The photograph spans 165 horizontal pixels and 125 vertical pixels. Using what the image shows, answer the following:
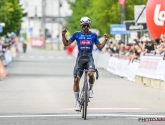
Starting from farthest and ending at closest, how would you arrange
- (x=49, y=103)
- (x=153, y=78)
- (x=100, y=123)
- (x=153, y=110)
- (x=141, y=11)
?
(x=141, y=11)
(x=153, y=78)
(x=49, y=103)
(x=153, y=110)
(x=100, y=123)

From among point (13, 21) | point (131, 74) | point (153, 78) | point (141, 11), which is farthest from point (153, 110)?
point (13, 21)

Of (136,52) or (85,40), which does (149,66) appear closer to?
(136,52)

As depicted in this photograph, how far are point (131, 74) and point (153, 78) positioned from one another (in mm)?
5375

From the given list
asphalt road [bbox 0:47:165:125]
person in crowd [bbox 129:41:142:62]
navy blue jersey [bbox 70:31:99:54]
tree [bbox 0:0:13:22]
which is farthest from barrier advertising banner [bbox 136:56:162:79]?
tree [bbox 0:0:13:22]

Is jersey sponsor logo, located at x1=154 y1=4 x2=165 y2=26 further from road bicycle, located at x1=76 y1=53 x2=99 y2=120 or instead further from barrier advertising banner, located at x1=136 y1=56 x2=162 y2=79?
road bicycle, located at x1=76 y1=53 x2=99 y2=120

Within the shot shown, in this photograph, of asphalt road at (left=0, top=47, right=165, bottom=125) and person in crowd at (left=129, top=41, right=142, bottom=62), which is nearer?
asphalt road at (left=0, top=47, right=165, bottom=125)

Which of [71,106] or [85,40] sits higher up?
[85,40]

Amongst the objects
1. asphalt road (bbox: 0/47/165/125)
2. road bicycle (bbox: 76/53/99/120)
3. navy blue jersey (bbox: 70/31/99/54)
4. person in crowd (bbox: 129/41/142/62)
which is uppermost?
navy blue jersey (bbox: 70/31/99/54)

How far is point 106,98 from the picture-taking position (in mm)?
19891

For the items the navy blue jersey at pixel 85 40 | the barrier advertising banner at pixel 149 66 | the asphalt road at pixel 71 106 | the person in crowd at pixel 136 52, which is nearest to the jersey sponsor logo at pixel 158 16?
the person in crowd at pixel 136 52

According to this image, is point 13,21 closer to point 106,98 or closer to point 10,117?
point 106,98

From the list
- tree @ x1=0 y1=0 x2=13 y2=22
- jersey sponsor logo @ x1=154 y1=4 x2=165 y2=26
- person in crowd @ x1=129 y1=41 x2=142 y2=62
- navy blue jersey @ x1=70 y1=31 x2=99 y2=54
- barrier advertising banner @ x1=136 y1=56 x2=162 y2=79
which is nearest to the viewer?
navy blue jersey @ x1=70 y1=31 x2=99 y2=54

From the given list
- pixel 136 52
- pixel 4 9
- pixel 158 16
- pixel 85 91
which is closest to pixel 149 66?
pixel 136 52

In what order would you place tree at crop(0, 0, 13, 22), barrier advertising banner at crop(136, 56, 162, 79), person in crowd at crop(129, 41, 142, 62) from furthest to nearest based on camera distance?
1. tree at crop(0, 0, 13, 22)
2. person in crowd at crop(129, 41, 142, 62)
3. barrier advertising banner at crop(136, 56, 162, 79)
